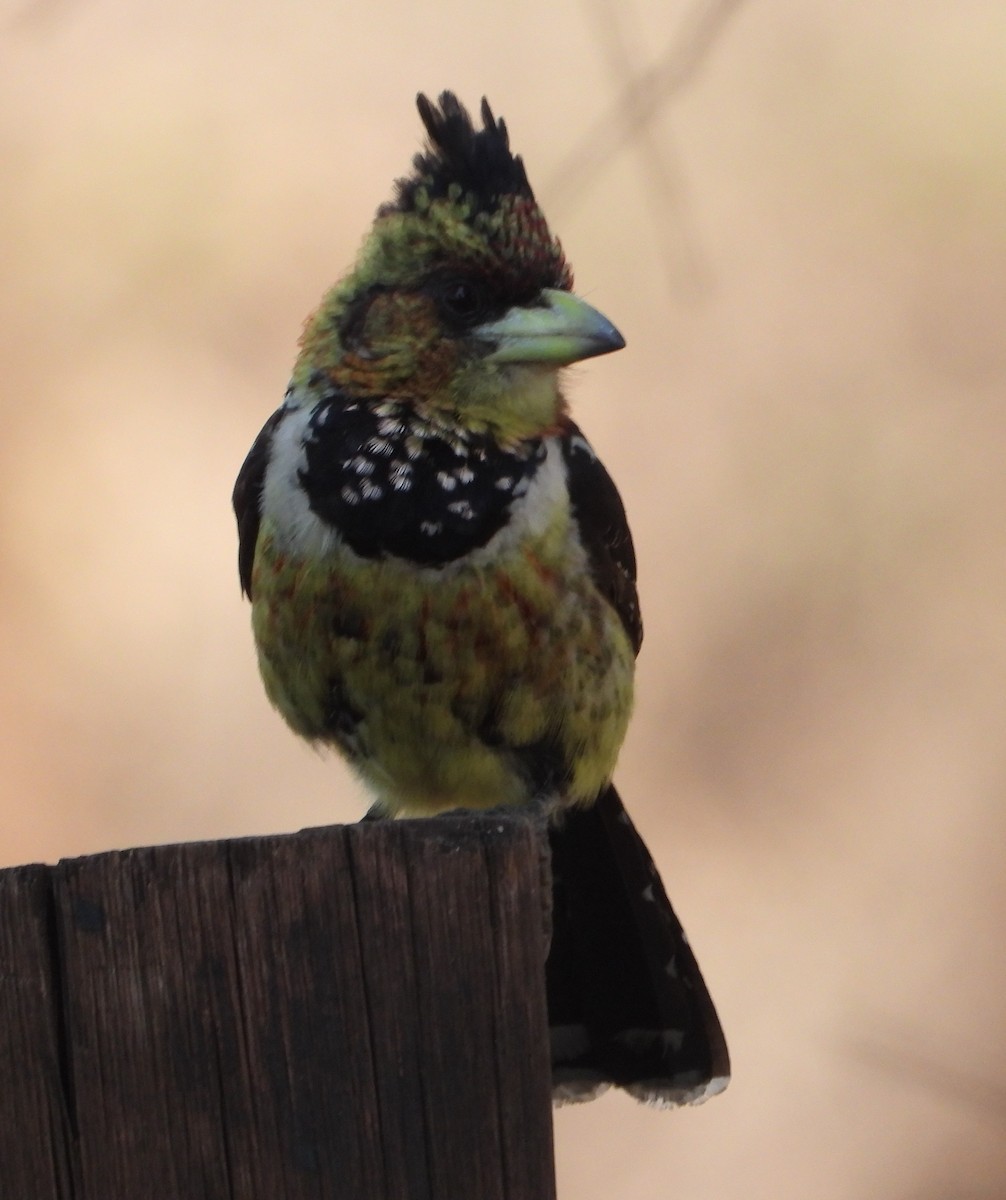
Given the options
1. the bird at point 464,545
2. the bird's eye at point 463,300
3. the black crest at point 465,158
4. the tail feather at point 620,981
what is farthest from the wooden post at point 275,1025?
the black crest at point 465,158

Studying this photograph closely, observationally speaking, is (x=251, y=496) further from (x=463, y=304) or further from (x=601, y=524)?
(x=601, y=524)

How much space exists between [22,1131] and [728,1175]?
10.2 feet

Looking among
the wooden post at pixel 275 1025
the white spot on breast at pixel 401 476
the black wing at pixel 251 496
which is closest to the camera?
the wooden post at pixel 275 1025

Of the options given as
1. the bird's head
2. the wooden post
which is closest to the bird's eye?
the bird's head

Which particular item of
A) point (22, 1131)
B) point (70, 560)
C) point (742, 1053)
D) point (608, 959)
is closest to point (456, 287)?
point (608, 959)

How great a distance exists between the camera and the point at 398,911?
5.25 ft

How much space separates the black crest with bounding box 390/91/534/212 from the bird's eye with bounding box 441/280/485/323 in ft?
0.45

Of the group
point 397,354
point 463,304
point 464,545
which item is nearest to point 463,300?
point 463,304

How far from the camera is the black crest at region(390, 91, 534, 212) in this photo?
2.91 meters

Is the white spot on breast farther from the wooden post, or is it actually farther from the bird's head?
the wooden post

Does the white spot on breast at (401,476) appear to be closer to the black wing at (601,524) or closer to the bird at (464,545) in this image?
the bird at (464,545)

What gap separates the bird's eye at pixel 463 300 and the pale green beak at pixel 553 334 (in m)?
0.04

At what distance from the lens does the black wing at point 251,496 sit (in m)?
2.97

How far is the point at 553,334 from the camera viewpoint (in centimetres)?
279
